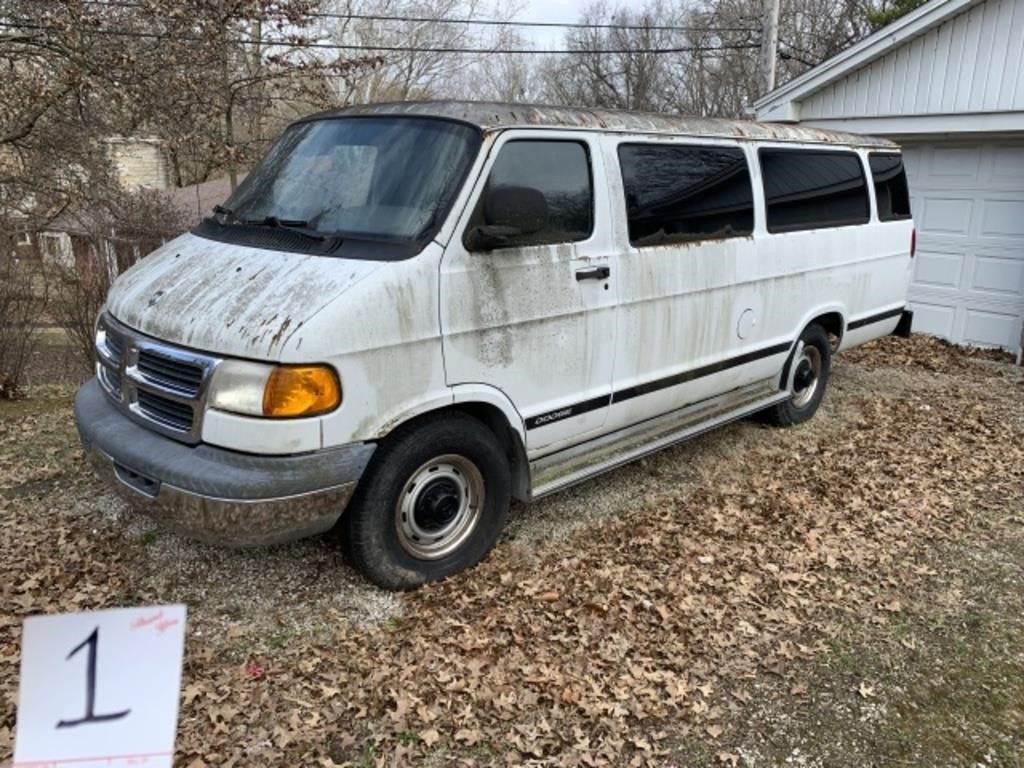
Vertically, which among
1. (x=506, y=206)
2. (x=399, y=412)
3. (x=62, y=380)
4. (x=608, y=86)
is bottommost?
(x=62, y=380)

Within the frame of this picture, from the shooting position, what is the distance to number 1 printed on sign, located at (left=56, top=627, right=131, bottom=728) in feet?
5.23

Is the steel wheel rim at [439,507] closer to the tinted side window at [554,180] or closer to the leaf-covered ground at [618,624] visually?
the leaf-covered ground at [618,624]

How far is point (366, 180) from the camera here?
12.4 feet

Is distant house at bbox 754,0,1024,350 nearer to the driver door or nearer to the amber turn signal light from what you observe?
the driver door

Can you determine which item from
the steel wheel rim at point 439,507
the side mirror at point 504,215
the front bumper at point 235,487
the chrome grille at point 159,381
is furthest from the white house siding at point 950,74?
the chrome grille at point 159,381

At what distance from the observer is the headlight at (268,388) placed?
10.1ft

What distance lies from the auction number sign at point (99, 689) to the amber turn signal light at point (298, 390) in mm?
1482

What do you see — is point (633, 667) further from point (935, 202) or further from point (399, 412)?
point (935, 202)

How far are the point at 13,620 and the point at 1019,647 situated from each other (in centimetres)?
464

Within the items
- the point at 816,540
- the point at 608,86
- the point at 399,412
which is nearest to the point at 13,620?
the point at 399,412

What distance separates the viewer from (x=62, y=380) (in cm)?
818

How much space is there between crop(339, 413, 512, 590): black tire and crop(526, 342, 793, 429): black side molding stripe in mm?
356

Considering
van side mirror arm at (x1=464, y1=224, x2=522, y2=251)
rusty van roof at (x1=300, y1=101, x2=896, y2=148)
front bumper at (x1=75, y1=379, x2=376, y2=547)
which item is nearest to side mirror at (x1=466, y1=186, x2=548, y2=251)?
van side mirror arm at (x1=464, y1=224, x2=522, y2=251)

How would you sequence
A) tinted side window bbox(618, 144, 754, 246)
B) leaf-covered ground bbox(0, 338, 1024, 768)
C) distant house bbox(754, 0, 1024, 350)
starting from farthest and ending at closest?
1. distant house bbox(754, 0, 1024, 350)
2. tinted side window bbox(618, 144, 754, 246)
3. leaf-covered ground bbox(0, 338, 1024, 768)
